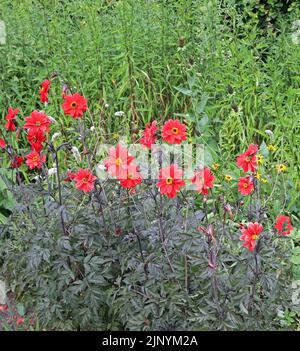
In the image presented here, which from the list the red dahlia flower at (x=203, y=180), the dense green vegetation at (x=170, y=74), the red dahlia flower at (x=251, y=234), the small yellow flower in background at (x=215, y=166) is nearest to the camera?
the red dahlia flower at (x=251, y=234)

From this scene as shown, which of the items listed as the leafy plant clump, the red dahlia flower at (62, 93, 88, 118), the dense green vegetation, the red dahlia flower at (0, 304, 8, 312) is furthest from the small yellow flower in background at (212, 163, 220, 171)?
the red dahlia flower at (0, 304, 8, 312)

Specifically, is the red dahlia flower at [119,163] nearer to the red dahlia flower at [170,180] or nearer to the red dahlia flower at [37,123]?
the red dahlia flower at [170,180]

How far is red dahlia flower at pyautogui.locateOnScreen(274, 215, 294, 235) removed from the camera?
2.78 meters

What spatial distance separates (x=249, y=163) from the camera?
2750 mm

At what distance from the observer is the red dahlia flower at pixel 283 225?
2.78 meters

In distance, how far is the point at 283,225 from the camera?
9.37ft

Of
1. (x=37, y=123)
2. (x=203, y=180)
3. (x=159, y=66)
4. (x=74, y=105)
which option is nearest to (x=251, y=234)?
(x=203, y=180)

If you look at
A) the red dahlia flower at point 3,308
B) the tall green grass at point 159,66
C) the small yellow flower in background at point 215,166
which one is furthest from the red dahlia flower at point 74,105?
the tall green grass at point 159,66

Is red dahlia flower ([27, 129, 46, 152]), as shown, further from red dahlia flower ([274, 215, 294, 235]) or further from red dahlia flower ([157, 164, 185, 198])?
red dahlia flower ([274, 215, 294, 235])

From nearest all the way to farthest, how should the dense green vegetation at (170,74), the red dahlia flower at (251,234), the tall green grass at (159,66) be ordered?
the red dahlia flower at (251,234)
the dense green vegetation at (170,74)
the tall green grass at (159,66)

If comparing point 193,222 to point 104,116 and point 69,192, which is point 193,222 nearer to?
point 69,192
